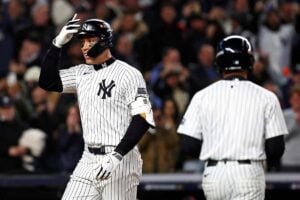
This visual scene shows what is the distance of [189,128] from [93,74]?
83 cm

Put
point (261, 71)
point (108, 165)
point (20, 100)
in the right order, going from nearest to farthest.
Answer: point (108, 165) → point (20, 100) → point (261, 71)

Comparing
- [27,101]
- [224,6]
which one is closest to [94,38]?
[27,101]

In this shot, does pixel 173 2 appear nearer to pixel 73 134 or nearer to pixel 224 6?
pixel 224 6

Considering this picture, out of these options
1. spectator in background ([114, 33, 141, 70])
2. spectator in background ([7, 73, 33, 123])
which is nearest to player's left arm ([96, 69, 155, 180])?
spectator in background ([7, 73, 33, 123])

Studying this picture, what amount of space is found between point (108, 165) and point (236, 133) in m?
1.14

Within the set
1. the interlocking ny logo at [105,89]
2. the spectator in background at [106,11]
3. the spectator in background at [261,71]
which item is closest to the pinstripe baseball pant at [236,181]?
the interlocking ny logo at [105,89]

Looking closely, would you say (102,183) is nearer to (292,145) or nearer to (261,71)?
(292,145)

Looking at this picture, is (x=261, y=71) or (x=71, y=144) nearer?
(x=71, y=144)

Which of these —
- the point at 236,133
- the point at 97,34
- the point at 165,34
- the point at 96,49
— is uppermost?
the point at 165,34

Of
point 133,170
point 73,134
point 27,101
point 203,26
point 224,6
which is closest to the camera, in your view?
point 133,170

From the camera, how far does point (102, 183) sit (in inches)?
298

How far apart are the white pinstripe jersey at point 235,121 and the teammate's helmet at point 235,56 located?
14cm

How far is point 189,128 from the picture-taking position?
26.7ft

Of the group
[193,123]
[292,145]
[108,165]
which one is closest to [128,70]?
[193,123]
